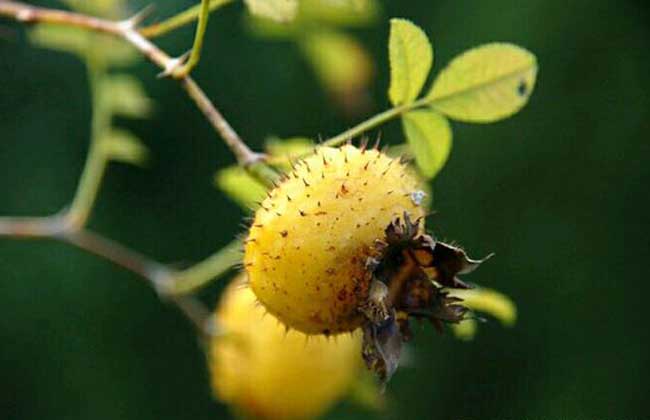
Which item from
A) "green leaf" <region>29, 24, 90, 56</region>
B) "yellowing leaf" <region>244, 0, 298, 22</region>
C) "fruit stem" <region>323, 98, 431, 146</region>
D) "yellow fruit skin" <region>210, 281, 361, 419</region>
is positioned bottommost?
"yellow fruit skin" <region>210, 281, 361, 419</region>

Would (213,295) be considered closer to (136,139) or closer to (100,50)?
(136,139)

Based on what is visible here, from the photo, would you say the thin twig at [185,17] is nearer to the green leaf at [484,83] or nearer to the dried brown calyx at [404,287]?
the green leaf at [484,83]

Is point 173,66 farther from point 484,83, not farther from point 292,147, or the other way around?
point 484,83

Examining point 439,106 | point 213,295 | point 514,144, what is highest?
point 439,106

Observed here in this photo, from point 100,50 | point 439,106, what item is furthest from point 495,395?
point 439,106

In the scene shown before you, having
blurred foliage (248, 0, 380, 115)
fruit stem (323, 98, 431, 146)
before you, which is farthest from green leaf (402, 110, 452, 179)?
blurred foliage (248, 0, 380, 115)

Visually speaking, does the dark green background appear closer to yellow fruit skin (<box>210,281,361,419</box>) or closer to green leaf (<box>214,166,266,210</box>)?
yellow fruit skin (<box>210,281,361,419</box>)
